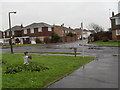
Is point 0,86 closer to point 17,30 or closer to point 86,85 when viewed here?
point 86,85

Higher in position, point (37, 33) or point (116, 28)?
point (116, 28)

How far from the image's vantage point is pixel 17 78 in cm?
786

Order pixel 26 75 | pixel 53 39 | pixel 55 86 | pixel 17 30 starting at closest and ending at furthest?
pixel 55 86 < pixel 26 75 < pixel 53 39 < pixel 17 30

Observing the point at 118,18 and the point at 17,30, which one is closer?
the point at 118,18

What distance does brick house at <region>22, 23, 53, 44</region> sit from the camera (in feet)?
173

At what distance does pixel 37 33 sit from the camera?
177ft

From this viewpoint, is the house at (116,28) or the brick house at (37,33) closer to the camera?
the house at (116,28)

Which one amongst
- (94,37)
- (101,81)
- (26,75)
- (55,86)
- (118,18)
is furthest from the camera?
(94,37)

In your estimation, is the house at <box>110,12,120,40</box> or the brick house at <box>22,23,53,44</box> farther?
the brick house at <box>22,23,53,44</box>

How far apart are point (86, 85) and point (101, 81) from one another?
91 centimetres

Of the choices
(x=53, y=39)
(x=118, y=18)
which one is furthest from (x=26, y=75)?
(x=53, y=39)

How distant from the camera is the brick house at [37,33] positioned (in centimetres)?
→ 5275

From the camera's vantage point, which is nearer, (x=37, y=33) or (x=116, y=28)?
(x=116, y=28)

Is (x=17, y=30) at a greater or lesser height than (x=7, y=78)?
greater
